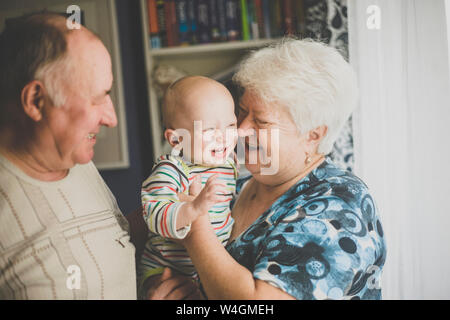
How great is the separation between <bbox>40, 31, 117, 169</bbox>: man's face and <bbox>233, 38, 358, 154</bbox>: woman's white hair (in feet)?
0.94

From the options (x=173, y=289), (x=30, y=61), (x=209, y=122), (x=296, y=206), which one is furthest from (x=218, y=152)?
(x=30, y=61)

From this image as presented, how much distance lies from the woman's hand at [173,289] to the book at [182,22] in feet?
1.98

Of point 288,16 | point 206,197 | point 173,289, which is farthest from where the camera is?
point 288,16

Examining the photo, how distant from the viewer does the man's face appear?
71 cm

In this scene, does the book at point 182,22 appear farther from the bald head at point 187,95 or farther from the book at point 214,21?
the bald head at point 187,95

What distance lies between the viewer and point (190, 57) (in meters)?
0.99

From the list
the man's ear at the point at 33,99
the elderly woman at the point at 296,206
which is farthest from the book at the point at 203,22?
the man's ear at the point at 33,99

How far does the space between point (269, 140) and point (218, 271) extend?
287 mm

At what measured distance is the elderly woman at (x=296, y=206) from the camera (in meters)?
0.66

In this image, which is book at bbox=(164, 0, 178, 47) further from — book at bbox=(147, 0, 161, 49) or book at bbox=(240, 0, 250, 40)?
book at bbox=(240, 0, 250, 40)

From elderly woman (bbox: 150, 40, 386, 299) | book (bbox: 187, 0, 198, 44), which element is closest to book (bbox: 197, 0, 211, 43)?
book (bbox: 187, 0, 198, 44)

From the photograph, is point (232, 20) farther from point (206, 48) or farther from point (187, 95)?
point (187, 95)

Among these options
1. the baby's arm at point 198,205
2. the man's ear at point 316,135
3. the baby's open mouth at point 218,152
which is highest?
the man's ear at point 316,135
